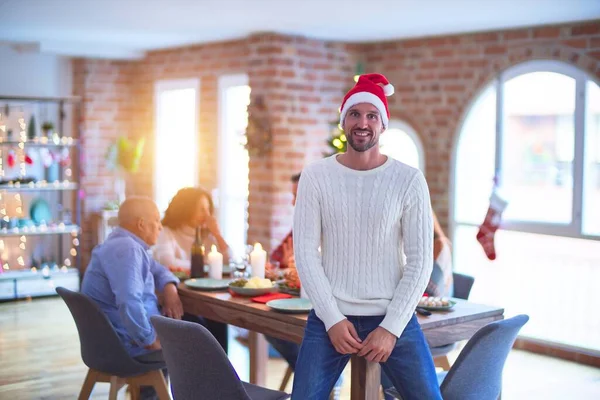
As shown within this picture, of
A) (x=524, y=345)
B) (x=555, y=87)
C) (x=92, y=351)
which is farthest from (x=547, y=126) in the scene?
(x=92, y=351)

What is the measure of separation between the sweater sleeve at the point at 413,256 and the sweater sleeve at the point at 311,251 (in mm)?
174

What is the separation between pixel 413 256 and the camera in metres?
2.53

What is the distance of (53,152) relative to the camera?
26.4 ft

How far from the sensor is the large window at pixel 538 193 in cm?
559

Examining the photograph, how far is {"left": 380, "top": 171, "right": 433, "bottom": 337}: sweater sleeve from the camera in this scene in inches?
97.8

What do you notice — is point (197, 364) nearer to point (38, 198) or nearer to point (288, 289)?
point (288, 289)

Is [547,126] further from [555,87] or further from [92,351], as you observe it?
[92,351]

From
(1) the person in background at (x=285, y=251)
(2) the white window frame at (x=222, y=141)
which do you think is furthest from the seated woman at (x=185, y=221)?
(2) the white window frame at (x=222, y=141)

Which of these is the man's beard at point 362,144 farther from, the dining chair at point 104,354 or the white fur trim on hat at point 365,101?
the dining chair at point 104,354

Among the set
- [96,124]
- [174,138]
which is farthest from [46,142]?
[174,138]

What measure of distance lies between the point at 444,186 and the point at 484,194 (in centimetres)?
33

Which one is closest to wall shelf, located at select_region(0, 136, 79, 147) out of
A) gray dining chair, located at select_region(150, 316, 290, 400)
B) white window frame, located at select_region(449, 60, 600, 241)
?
white window frame, located at select_region(449, 60, 600, 241)

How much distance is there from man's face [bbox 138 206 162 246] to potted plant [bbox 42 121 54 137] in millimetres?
4362

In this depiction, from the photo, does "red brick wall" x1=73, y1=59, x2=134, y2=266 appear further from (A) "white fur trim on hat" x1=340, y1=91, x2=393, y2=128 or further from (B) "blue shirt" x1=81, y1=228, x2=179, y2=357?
(A) "white fur trim on hat" x1=340, y1=91, x2=393, y2=128
